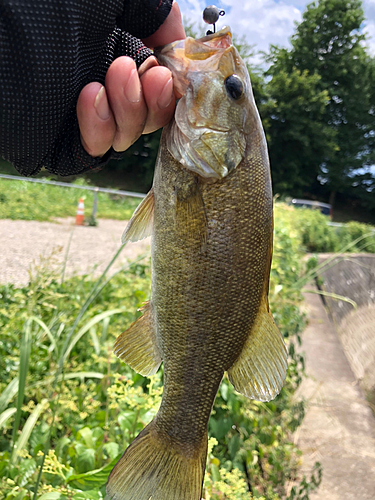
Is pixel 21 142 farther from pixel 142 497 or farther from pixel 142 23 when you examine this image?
pixel 142 497

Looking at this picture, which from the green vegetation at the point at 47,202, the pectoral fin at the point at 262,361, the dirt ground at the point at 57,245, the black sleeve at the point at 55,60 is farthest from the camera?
the green vegetation at the point at 47,202

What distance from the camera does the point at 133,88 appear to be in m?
1.25

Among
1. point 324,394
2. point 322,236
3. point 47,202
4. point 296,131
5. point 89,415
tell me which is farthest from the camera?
point 296,131

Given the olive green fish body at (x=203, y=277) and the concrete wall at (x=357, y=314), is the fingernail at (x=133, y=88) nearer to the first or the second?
the olive green fish body at (x=203, y=277)

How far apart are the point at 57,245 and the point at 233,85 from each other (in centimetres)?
479

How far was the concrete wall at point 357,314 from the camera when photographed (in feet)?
16.2

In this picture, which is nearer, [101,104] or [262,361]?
[101,104]

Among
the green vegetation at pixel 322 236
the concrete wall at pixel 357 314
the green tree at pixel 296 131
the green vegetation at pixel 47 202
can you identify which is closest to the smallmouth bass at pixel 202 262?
the concrete wall at pixel 357 314

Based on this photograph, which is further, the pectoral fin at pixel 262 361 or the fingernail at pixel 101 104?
the pectoral fin at pixel 262 361

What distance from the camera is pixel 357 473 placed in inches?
132

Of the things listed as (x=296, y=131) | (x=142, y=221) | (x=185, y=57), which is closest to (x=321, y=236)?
(x=142, y=221)

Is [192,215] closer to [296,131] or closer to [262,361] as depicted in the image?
[262,361]

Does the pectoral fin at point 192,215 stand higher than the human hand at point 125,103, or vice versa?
the human hand at point 125,103

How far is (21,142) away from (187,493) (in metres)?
1.33
